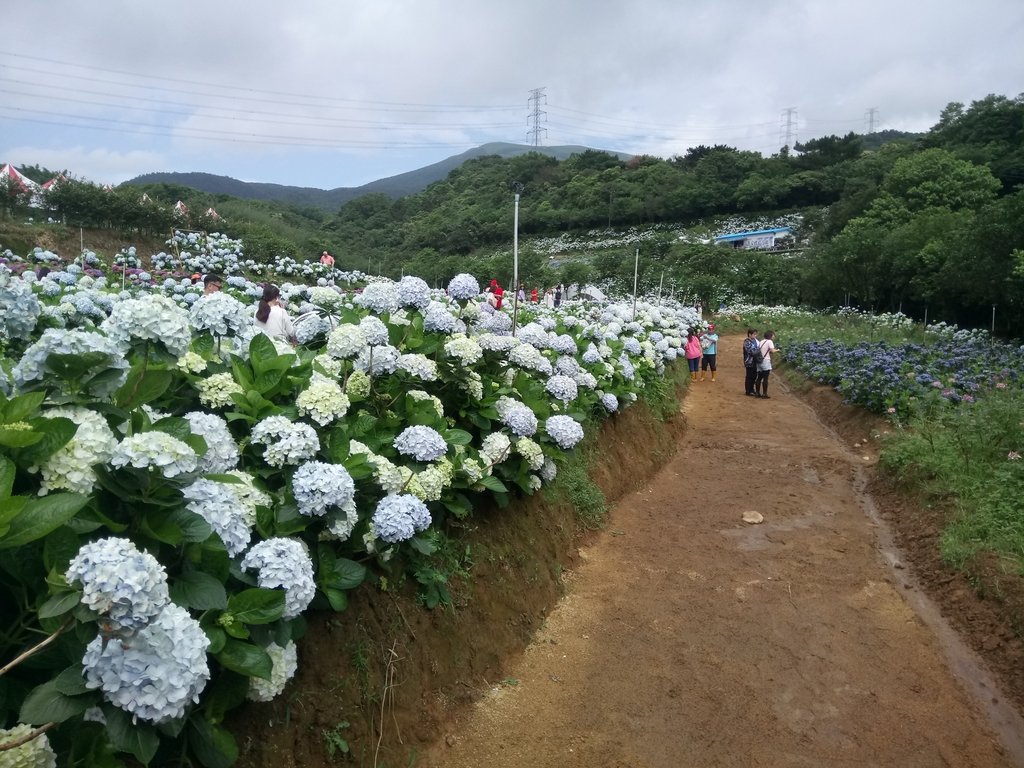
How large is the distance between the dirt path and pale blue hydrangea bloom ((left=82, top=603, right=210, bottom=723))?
1960mm

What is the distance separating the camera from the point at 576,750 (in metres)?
3.58

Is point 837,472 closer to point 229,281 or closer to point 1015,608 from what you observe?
point 1015,608

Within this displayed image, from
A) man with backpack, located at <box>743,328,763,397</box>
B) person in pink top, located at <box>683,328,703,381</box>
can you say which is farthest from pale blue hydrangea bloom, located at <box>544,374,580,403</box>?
person in pink top, located at <box>683,328,703,381</box>

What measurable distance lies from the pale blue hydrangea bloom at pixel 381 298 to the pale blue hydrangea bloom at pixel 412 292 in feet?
0.13

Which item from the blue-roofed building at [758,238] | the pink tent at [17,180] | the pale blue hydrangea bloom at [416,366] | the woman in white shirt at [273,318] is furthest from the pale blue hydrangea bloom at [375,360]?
the blue-roofed building at [758,238]

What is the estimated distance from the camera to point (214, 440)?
231 cm

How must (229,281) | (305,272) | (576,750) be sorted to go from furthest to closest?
(305,272) < (229,281) < (576,750)

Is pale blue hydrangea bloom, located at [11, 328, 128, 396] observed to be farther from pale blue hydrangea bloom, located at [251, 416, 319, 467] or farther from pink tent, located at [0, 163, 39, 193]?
pink tent, located at [0, 163, 39, 193]

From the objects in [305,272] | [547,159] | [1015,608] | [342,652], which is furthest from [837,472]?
[547,159]

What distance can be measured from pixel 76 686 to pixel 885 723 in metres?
4.14

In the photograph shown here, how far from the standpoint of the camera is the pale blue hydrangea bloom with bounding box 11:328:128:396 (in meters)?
1.98

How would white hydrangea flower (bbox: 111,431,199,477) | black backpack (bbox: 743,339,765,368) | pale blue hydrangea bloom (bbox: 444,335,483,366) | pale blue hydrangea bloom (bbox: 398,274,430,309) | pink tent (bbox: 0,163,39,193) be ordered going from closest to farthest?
white hydrangea flower (bbox: 111,431,199,477), pale blue hydrangea bloom (bbox: 444,335,483,366), pale blue hydrangea bloom (bbox: 398,274,430,309), black backpack (bbox: 743,339,765,368), pink tent (bbox: 0,163,39,193)

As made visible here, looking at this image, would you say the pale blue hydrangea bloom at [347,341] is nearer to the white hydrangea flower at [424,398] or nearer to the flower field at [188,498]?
the flower field at [188,498]

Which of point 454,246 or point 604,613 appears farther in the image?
point 454,246
